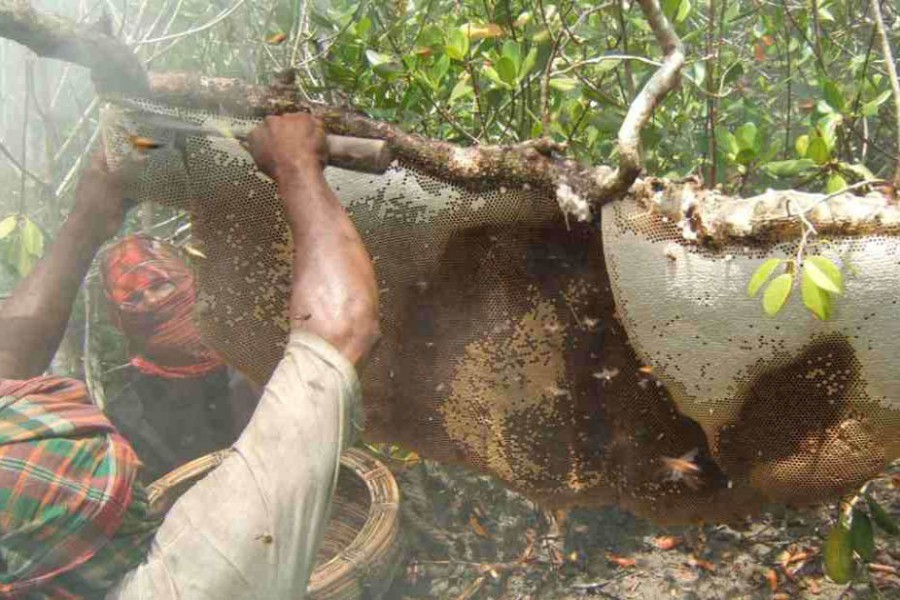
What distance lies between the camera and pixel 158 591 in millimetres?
1386

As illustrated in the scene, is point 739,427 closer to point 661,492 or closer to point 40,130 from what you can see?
point 661,492

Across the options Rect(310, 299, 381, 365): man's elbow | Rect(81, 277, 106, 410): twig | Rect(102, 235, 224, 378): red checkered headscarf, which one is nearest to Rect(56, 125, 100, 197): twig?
Rect(102, 235, 224, 378): red checkered headscarf

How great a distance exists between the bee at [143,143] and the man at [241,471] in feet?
0.74

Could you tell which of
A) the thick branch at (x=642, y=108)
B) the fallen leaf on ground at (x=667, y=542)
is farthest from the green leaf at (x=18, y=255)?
the fallen leaf on ground at (x=667, y=542)

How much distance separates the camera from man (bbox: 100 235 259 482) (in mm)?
2879

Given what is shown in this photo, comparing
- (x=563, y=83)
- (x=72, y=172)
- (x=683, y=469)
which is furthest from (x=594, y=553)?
(x=72, y=172)

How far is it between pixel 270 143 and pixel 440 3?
1.56m

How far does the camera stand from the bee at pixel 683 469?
1490 mm

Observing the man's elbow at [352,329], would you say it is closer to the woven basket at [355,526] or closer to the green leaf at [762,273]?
the green leaf at [762,273]

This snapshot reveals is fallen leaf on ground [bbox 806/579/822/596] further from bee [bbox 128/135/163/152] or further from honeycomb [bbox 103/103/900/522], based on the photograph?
bee [bbox 128/135/163/152]

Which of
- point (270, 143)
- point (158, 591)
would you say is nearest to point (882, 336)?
point (270, 143)

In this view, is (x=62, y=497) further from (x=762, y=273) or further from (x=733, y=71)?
(x=733, y=71)

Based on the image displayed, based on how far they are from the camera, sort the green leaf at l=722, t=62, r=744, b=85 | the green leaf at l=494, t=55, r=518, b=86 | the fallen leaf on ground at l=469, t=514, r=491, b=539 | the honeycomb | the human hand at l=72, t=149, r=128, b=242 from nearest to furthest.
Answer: the honeycomb → the human hand at l=72, t=149, r=128, b=242 → the green leaf at l=494, t=55, r=518, b=86 → the green leaf at l=722, t=62, r=744, b=85 → the fallen leaf on ground at l=469, t=514, r=491, b=539

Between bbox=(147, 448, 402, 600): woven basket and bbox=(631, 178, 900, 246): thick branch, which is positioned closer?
bbox=(631, 178, 900, 246): thick branch
